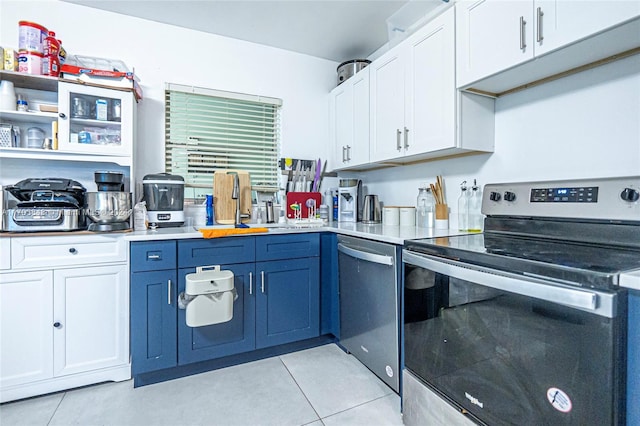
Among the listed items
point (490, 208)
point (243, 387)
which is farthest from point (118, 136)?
point (490, 208)

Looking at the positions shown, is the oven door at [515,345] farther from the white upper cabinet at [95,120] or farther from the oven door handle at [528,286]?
the white upper cabinet at [95,120]

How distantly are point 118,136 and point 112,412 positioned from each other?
5.62ft

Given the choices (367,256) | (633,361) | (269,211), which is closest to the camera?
(633,361)

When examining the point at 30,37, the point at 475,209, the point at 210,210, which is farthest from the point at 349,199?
the point at 30,37

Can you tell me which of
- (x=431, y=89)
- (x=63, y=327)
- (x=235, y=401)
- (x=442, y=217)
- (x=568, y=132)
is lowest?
(x=235, y=401)

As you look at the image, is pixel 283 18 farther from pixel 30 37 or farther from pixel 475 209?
pixel 475 209

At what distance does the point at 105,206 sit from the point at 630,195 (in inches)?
102

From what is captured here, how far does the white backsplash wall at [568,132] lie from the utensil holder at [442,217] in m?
0.06

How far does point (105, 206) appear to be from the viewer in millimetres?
1817

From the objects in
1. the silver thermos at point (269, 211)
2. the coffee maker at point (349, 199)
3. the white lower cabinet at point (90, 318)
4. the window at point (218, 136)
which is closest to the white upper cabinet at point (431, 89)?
the coffee maker at point (349, 199)

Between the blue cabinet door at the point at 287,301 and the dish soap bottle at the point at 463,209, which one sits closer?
the dish soap bottle at the point at 463,209

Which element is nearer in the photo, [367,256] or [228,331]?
[367,256]

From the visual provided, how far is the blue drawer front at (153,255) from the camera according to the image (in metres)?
1.74

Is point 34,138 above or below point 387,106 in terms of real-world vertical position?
below
